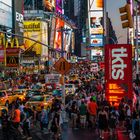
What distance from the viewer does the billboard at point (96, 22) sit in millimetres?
170125

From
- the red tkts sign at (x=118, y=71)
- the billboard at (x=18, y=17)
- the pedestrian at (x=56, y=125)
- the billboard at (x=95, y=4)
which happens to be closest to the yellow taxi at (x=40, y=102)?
the red tkts sign at (x=118, y=71)

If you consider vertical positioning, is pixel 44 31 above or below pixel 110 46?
above

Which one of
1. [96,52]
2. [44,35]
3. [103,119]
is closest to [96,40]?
[96,52]

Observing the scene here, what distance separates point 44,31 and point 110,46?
9174cm

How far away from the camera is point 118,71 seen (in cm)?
2408

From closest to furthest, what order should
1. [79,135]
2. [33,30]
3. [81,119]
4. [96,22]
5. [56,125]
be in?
[56,125]
[79,135]
[81,119]
[33,30]
[96,22]

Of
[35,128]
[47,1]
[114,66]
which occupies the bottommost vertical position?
[35,128]

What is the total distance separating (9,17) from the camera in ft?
306

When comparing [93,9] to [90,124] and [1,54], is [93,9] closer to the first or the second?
[1,54]

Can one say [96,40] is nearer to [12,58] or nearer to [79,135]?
[12,58]

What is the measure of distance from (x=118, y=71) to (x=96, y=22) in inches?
6035

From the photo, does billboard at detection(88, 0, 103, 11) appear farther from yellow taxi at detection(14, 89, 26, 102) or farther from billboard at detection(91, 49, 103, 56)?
yellow taxi at detection(14, 89, 26, 102)

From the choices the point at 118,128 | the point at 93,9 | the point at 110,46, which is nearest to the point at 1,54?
Answer: the point at 110,46

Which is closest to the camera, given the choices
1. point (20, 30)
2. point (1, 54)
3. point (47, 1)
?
point (1, 54)
